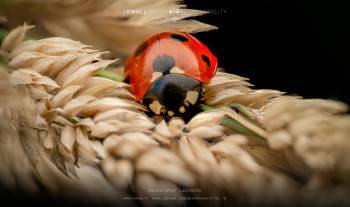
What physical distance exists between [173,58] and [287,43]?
0.18 metres

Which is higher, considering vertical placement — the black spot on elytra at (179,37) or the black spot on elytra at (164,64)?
the black spot on elytra at (179,37)

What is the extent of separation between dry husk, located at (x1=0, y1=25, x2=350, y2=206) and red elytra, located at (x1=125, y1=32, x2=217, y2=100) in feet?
0.07

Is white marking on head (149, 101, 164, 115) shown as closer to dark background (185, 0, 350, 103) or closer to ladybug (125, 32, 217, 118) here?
ladybug (125, 32, 217, 118)

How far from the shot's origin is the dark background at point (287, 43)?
0.83 meters

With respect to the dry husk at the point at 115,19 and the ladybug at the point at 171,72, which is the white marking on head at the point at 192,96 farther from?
the dry husk at the point at 115,19

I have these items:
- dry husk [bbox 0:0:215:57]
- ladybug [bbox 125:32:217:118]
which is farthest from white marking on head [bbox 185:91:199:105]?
dry husk [bbox 0:0:215:57]

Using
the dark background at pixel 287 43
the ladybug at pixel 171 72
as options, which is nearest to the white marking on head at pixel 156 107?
the ladybug at pixel 171 72

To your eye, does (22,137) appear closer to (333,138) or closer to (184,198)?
(184,198)

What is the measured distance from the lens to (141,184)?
0.83 m

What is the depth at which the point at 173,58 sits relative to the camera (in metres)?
0.80

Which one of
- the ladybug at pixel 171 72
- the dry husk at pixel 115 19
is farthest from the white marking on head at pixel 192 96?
the dry husk at pixel 115 19

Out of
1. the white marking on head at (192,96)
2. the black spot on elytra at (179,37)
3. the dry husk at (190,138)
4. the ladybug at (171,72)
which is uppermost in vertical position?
the black spot on elytra at (179,37)

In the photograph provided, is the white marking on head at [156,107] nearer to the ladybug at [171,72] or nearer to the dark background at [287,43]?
the ladybug at [171,72]

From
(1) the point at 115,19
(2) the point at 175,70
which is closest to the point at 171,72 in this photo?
(2) the point at 175,70
